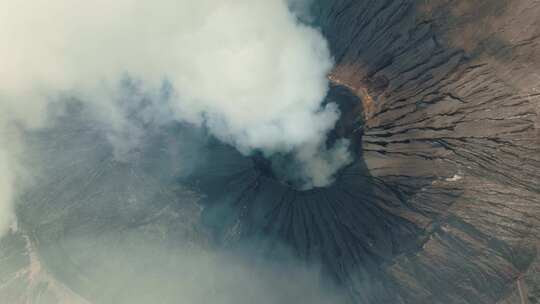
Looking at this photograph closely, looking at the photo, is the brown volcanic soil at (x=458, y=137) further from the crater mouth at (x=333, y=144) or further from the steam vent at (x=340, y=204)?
the crater mouth at (x=333, y=144)

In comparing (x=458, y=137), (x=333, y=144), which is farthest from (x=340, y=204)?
(x=458, y=137)

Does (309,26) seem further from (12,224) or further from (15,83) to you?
(12,224)

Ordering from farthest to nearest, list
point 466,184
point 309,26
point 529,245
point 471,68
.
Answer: point 309,26 < point 471,68 < point 466,184 < point 529,245

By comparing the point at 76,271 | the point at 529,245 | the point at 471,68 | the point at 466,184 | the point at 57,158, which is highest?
the point at 471,68

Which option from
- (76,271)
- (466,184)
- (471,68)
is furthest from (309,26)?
(76,271)

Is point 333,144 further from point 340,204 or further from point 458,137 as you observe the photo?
point 458,137

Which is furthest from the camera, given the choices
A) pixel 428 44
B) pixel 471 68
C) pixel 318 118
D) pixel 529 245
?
pixel 318 118

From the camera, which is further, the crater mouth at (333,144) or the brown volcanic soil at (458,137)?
the crater mouth at (333,144)

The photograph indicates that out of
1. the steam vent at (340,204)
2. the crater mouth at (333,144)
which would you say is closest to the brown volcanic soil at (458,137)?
the steam vent at (340,204)
